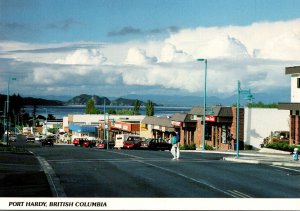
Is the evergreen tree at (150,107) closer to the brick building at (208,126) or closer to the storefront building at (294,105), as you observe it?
the brick building at (208,126)

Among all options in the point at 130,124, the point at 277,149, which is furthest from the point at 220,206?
the point at 130,124

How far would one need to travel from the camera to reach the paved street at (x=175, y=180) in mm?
16766

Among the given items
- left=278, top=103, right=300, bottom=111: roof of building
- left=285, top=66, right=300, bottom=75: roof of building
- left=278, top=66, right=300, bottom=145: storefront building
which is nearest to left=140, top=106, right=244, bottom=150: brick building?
left=278, top=66, right=300, bottom=145: storefront building

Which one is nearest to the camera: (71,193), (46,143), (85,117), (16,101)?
(71,193)

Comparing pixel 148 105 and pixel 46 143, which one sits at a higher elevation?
pixel 148 105

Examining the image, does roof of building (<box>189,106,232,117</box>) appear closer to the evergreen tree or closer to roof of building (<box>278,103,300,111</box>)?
roof of building (<box>278,103,300,111</box>)

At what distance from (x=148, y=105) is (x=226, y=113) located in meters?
40.8

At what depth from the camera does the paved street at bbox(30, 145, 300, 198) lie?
16.8 metres

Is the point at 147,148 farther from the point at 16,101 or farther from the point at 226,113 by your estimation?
the point at 16,101

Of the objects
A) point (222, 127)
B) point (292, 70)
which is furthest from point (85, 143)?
point (292, 70)

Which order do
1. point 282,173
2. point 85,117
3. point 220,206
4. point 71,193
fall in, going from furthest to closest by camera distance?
point 85,117, point 282,173, point 71,193, point 220,206

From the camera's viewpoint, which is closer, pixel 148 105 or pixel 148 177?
pixel 148 177

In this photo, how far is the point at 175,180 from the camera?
20.2m

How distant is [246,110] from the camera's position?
5597 cm
